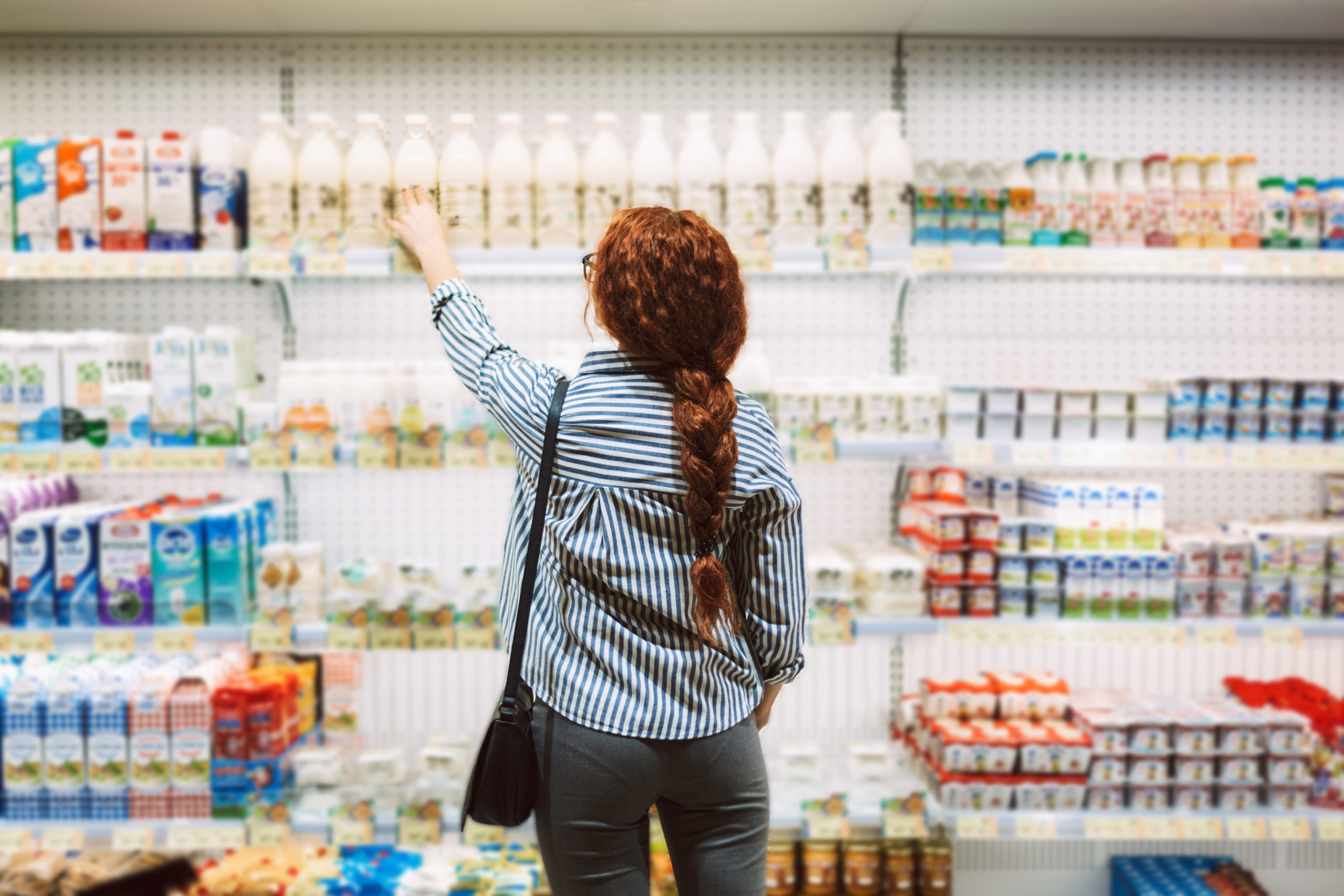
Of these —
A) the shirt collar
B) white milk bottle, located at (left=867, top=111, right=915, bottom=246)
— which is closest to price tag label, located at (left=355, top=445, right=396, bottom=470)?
the shirt collar

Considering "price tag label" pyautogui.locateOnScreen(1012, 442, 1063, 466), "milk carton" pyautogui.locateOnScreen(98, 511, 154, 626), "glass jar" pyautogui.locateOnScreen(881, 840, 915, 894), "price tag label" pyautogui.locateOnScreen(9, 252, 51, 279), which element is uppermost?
"price tag label" pyautogui.locateOnScreen(9, 252, 51, 279)

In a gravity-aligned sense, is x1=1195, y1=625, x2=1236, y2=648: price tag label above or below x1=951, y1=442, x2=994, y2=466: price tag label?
below

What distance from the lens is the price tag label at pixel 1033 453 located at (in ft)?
8.20

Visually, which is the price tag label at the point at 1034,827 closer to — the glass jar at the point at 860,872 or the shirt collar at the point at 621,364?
the glass jar at the point at 860,872

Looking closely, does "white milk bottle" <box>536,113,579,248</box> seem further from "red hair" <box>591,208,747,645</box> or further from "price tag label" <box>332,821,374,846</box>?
"price tag label" <box>332,821,374,846</box>

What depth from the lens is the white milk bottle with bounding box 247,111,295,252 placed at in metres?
2.41

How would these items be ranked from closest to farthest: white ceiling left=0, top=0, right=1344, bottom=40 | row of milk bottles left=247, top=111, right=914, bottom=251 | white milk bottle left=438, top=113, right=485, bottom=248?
white milk bottle left=438, top=113, right=485, bottom=248, row of milk bottles left=247, top=111, right=914, bottom=251, white ceiling left=0, top=0, right=1344, bottom=40

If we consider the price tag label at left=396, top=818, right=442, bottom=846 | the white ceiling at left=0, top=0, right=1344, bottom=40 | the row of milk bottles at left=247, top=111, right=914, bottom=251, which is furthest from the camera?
the white ceiling at left=0, top=0, right=1344, bottom=40

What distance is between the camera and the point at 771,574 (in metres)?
1.52

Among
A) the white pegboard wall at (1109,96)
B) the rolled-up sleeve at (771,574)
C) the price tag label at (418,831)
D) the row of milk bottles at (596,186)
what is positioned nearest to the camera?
the rolled-up sleeve at (771,574)

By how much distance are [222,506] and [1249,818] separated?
2842 mm

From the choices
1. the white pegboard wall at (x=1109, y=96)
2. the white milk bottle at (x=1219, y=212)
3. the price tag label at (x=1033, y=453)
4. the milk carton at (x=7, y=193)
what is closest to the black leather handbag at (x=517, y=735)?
the price tag label at (x=1033, y=453)

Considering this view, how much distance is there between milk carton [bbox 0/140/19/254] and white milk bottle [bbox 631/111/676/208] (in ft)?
5.12

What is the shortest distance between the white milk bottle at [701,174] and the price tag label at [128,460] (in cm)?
147
